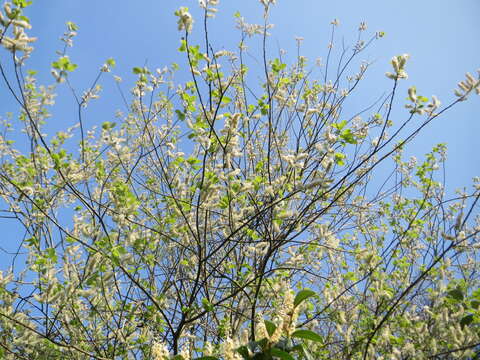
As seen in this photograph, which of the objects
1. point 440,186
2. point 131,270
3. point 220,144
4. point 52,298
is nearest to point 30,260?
point 131,270

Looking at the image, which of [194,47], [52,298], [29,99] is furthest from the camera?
[29,99]

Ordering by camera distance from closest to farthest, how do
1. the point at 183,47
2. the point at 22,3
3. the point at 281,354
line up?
1. the point at 281,354
2. the point at 22,3
3. the point at 183,47

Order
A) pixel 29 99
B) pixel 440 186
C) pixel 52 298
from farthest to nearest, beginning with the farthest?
pixel 440 186 → pixel 29 99 → pixel 52 298

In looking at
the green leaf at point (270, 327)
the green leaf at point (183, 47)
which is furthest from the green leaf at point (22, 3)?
the green leaf at point (270, 327)

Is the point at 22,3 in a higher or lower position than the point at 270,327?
higher

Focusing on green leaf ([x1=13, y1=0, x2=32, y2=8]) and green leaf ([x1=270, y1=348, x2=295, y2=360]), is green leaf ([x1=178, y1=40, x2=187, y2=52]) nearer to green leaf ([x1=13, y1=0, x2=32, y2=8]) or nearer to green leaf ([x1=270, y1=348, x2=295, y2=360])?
green leaf ([x1=13, y1=0, x2=32, y2=8])

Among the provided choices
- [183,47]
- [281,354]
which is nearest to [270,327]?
[281,354]

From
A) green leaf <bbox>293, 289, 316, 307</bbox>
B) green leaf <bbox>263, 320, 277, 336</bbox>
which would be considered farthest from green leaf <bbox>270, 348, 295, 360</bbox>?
green leaf <bbox>293, 289, 316, 307</bbox>

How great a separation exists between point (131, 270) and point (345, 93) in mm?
3440

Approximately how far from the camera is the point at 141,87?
315 cm

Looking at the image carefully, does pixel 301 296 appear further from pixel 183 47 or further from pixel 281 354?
pixel 183 47

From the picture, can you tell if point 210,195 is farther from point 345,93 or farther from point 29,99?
point 345,93

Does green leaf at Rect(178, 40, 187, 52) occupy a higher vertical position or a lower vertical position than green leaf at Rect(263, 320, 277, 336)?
higher

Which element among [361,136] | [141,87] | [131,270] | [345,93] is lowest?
[131,270]
